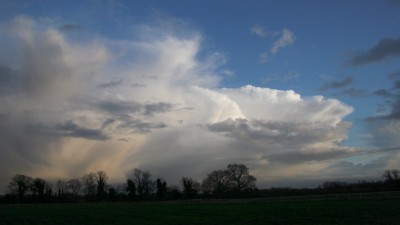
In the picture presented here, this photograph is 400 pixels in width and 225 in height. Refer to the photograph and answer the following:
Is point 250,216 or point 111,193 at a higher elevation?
point 111,193

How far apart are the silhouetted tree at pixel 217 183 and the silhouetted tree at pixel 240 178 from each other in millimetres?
1928

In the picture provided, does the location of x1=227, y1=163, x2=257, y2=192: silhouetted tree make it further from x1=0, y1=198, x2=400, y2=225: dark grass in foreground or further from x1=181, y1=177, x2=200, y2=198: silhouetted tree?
x1=0, y1=198, x2=400, y2=225: dark grass in foreground

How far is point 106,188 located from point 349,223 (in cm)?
17064

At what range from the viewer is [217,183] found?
169125 millimetres

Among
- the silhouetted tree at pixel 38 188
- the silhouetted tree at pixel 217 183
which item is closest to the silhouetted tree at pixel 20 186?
the silhouetted tree at pixel 38 188

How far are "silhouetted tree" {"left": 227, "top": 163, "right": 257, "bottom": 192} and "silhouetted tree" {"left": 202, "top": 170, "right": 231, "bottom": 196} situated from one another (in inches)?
75.9

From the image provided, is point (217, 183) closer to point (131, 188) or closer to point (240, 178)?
point (240, 178)

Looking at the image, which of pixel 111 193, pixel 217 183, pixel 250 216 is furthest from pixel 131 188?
pixel 250 216

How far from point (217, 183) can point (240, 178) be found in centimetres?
1057

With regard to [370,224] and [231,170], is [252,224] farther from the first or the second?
[231,170]

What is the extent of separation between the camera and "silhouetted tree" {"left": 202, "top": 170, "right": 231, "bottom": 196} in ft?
542

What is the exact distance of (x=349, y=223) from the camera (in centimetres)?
2844

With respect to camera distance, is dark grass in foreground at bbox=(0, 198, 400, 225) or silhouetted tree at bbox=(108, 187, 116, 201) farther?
silhouetted tree at bbox=(108, 187, 116, 201)

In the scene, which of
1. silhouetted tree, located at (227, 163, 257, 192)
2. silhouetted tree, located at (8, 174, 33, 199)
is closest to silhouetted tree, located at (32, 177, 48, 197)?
silhouetted tree, located at (8, 174, 33, 199)
